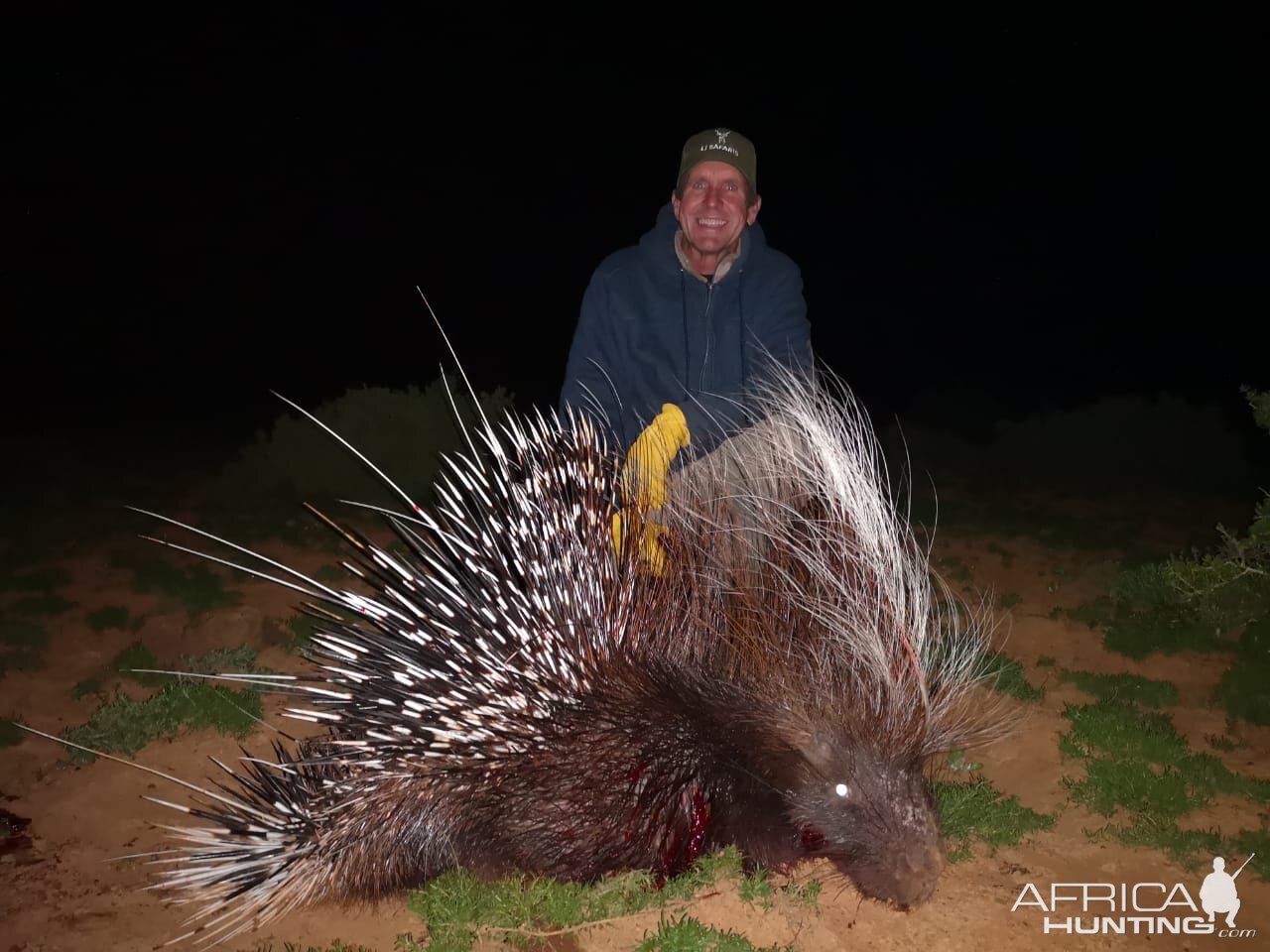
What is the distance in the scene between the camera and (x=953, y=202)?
51094 millimetres

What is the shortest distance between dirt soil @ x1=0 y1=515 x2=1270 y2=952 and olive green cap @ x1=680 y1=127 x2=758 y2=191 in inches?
98.9

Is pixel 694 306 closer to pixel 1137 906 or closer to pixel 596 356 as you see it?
pixel 596 356

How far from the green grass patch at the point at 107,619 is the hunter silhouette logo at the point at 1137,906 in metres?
4.66

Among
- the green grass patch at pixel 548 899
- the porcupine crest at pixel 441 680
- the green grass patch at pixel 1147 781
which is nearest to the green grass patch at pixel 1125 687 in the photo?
the green grass patch at pixel 1147 781

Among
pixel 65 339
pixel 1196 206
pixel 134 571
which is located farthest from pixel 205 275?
pixel 1196 206

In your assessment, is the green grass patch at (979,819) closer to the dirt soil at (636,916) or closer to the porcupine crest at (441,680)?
the dirt soil at (636,916)

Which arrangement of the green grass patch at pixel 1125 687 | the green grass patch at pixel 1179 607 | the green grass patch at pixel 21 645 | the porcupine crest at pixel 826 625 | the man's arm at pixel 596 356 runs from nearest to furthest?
the porcupine crest at pixel 826 625 → the man's arm at pixel 596 356 → the green grass patch at pixel 1125 687 → the green grass patch at pixel 1179 607 → the green grass patch at pixel 21 645

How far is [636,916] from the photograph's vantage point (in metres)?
2.74

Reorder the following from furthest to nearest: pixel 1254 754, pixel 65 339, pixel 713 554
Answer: pixel 65 339, pixel 1254 754, pixel 713 554

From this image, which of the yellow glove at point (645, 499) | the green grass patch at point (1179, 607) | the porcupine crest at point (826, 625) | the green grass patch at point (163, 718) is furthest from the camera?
the green grass patch at point (1179, 607)

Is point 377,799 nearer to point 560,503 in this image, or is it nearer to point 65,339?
point 560,503

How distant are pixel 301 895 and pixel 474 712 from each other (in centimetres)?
87

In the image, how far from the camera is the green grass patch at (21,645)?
4.46 m

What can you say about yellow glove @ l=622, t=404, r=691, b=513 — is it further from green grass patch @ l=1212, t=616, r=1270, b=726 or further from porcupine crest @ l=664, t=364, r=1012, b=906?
green grass patch @ l=1212, t=616, r=1270, b=726
